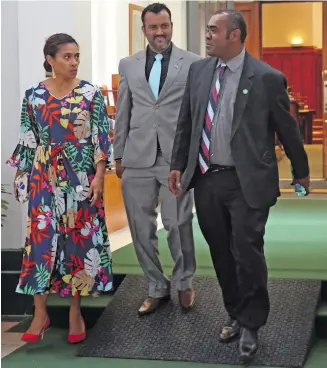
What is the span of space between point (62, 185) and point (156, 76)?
76 centimetres

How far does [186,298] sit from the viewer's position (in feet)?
15.6

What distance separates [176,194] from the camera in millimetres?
4328

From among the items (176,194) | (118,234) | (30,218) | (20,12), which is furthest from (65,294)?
(118,234)

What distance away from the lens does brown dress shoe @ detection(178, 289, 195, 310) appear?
4.74 m

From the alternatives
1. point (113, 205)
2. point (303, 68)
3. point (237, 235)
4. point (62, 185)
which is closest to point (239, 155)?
point (237, 235)

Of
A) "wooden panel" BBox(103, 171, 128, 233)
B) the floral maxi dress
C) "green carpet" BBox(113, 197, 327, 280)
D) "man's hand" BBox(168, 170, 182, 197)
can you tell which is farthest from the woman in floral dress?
"wooden panel" BBox(103, 171, 128, 233)

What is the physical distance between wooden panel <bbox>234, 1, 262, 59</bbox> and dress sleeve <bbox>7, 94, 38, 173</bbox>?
23.4ft

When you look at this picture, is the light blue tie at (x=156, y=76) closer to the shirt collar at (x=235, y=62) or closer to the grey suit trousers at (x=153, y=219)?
the grey suit trousers at (x=153, y=219)

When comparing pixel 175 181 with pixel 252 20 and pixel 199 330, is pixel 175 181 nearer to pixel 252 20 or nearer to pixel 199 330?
pixel 199 330

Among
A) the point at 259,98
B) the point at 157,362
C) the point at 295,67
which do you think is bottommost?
the point at 157,362

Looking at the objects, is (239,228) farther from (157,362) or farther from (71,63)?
(71,63)

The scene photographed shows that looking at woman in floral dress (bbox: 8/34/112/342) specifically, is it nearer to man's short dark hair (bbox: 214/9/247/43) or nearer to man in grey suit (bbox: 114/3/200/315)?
man in grey suit (bbox: 114/3/200/315)

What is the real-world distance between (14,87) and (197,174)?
5.56 feet

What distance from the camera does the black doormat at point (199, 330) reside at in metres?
4.30
